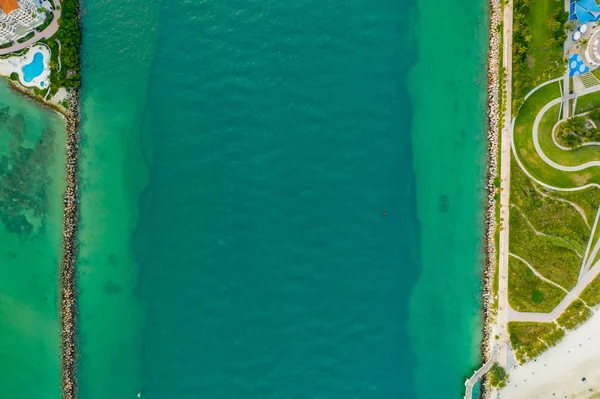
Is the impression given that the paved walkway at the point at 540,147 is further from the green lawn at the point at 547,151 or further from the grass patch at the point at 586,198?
the grass patch at the point at 586,198

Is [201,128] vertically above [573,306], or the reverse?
[201,128]

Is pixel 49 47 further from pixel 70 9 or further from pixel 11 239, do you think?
pixel 11 239

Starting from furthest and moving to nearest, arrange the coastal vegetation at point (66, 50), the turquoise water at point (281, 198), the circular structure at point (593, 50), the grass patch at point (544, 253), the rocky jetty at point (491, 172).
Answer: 1. the rocky jetty at point (491, 172)
2. the coastal vegetation at point (66, 50)
3. the turquoise water at point (281, 198)
4. the grass patch at point (544, 253)
5. the circular structure at point (593, 50)

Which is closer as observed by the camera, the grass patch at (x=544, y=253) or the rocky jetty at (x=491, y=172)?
the grass patch at (x=544, y=253)

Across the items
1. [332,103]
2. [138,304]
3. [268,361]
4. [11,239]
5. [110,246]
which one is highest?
[332,103]

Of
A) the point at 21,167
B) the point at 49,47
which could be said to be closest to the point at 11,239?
the point at 21,167

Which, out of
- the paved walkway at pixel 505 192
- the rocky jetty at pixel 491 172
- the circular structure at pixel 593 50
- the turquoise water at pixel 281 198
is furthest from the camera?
the rocky jetty at pixel 491 172

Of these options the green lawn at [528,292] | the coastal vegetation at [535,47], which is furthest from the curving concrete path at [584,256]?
the coastal vegetation at [535,47]
